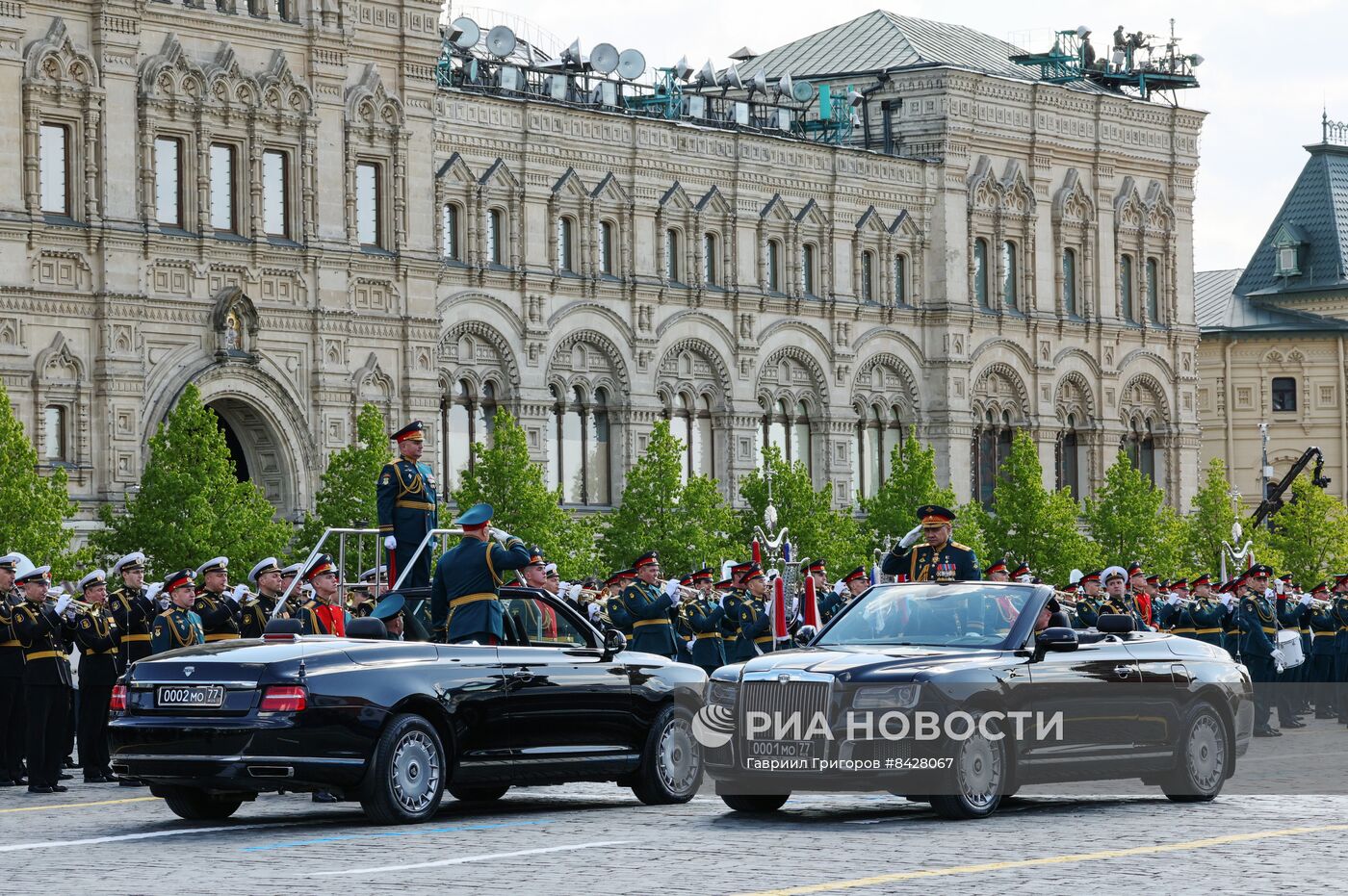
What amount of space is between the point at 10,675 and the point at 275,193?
30.3 meters

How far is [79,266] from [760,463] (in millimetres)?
20126

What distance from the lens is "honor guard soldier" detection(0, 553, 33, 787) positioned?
832 inches

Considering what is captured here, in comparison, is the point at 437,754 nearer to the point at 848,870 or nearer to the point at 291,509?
the point at 848,870

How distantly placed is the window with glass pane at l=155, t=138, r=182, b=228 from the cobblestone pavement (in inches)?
1199

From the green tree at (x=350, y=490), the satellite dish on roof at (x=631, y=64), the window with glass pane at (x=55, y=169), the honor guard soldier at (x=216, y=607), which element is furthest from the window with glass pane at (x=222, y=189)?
the honor guard soldier at (x=216, y=607)

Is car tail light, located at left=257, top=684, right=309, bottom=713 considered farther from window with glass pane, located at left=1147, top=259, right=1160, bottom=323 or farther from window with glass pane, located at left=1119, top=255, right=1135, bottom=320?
window with glass pane, located at left=1147, top=259, right=1160, bottom=323

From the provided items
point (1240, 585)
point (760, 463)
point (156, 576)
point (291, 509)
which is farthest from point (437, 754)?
point (760, 463)

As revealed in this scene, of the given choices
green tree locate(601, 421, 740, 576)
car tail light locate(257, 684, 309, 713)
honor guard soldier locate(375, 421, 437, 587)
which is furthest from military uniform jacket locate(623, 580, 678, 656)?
green tree locate(601, 421, 740, 576)

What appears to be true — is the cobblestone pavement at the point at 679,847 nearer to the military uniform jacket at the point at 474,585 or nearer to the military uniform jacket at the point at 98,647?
the military uniform jacket at the point at 474,585

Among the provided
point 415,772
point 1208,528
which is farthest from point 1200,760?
point 1208,528

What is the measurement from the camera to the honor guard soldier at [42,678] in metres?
20.7

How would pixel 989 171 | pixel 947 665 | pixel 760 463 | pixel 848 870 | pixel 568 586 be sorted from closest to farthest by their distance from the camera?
pixel 848 870
pixel 947 665
pixel 568 586
pixel 760 463
pixel 989 171

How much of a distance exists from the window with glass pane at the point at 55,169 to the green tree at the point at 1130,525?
2986cm

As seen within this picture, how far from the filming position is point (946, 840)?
1545 cm
